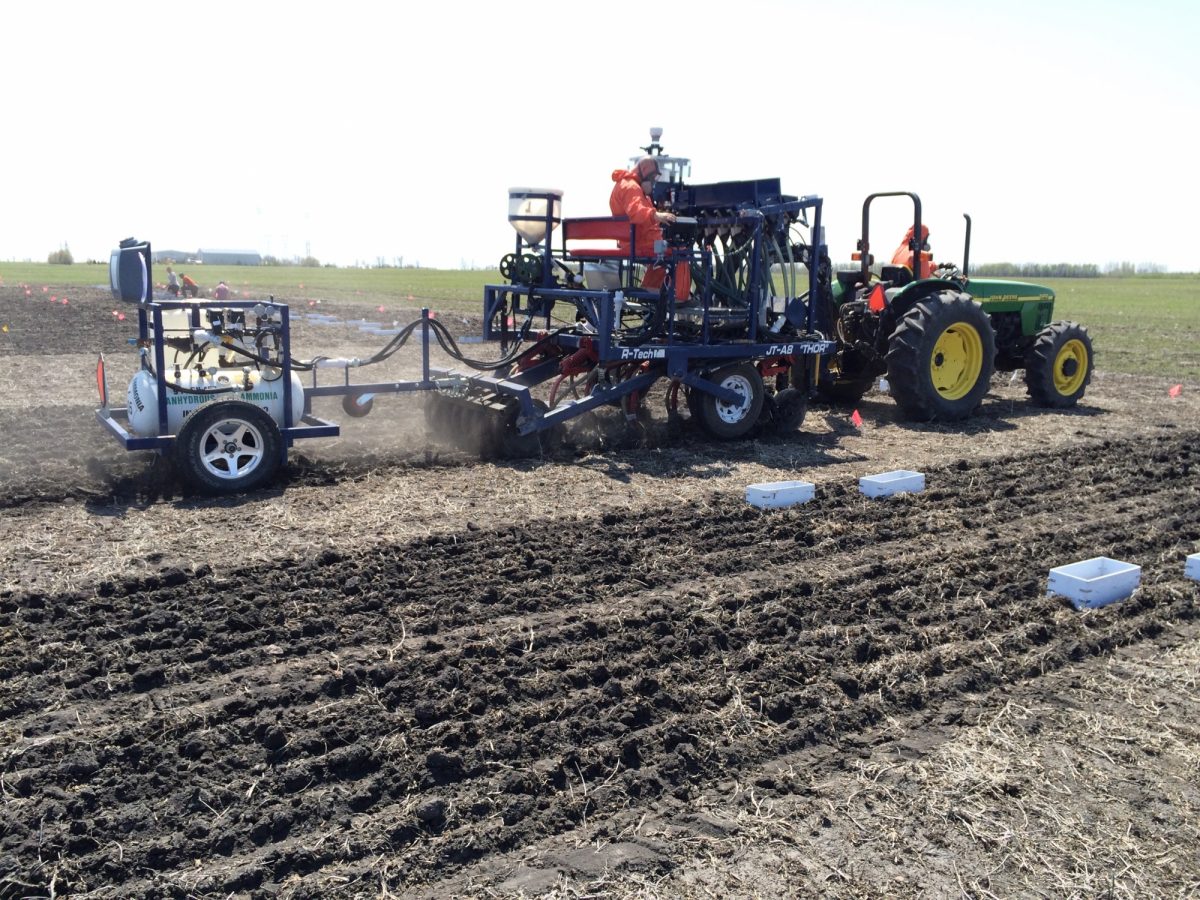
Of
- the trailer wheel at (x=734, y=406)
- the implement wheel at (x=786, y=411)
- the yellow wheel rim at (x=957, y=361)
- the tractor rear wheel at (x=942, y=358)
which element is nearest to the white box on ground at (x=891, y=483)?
the trailer wheel at (x=734, y=406)

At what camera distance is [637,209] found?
9617 millimetres

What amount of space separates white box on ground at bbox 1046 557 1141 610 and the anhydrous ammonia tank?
210 inches

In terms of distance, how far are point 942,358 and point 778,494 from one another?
4.85 meters

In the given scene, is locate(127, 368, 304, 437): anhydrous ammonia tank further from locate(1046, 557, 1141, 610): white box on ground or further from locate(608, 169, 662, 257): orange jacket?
locate(1046, 557, 1141, 610): white box on ground

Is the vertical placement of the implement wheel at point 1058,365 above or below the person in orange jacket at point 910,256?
below

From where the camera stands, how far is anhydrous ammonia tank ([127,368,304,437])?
7.77 m

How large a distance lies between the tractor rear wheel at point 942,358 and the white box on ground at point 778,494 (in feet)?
12.3

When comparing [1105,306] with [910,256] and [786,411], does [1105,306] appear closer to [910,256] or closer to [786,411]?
[910,256]

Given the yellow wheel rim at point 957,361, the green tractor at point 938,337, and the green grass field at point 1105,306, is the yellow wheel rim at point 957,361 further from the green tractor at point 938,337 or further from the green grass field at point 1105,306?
the green grass field at point 1105,306

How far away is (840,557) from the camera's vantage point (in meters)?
6.64

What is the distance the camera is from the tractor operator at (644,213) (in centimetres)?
964

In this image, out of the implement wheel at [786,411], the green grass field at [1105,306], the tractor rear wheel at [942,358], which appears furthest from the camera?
the green grass field at [1105,306]

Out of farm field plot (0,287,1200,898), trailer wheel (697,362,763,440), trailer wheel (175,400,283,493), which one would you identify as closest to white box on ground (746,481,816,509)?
farm field plot (0,287,1200,898)

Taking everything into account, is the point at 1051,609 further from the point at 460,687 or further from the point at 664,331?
the point at 664,331
